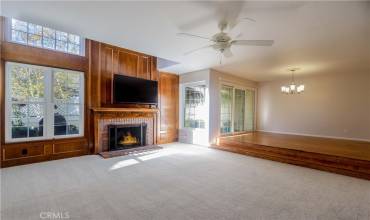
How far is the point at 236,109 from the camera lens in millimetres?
7688

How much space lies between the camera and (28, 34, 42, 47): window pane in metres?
4.46

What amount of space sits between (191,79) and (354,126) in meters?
5.80

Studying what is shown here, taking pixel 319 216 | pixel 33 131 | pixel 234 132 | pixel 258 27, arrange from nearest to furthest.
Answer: pixel 319 216 < pixel 258 27 < pixel 33 131 < pixel 234 132

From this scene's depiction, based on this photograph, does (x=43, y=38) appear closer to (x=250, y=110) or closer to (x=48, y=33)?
(x=48, y=33)

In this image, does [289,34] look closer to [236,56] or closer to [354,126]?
[236,56]

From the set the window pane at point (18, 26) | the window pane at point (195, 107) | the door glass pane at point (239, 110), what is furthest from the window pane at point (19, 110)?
the door glass pane at point (239, 110)

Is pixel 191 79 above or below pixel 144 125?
above

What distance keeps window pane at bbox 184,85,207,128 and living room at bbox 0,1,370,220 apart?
0.06 m

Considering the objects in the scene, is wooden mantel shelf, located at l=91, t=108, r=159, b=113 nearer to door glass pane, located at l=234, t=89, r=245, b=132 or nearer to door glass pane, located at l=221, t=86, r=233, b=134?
door glass pane, located at l=221, t=86, r=233, b=134

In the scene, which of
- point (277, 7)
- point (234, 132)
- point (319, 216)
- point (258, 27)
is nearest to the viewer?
point (319, 216)

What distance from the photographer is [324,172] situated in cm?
391

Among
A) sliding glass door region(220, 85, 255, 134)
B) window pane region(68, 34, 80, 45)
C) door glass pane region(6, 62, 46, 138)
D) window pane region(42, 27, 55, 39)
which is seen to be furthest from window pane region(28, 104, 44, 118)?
sliding glass door region(220, 85, 255, 134)

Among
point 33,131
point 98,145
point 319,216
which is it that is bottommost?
point 319,216

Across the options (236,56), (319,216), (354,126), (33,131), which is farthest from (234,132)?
(33,131)
